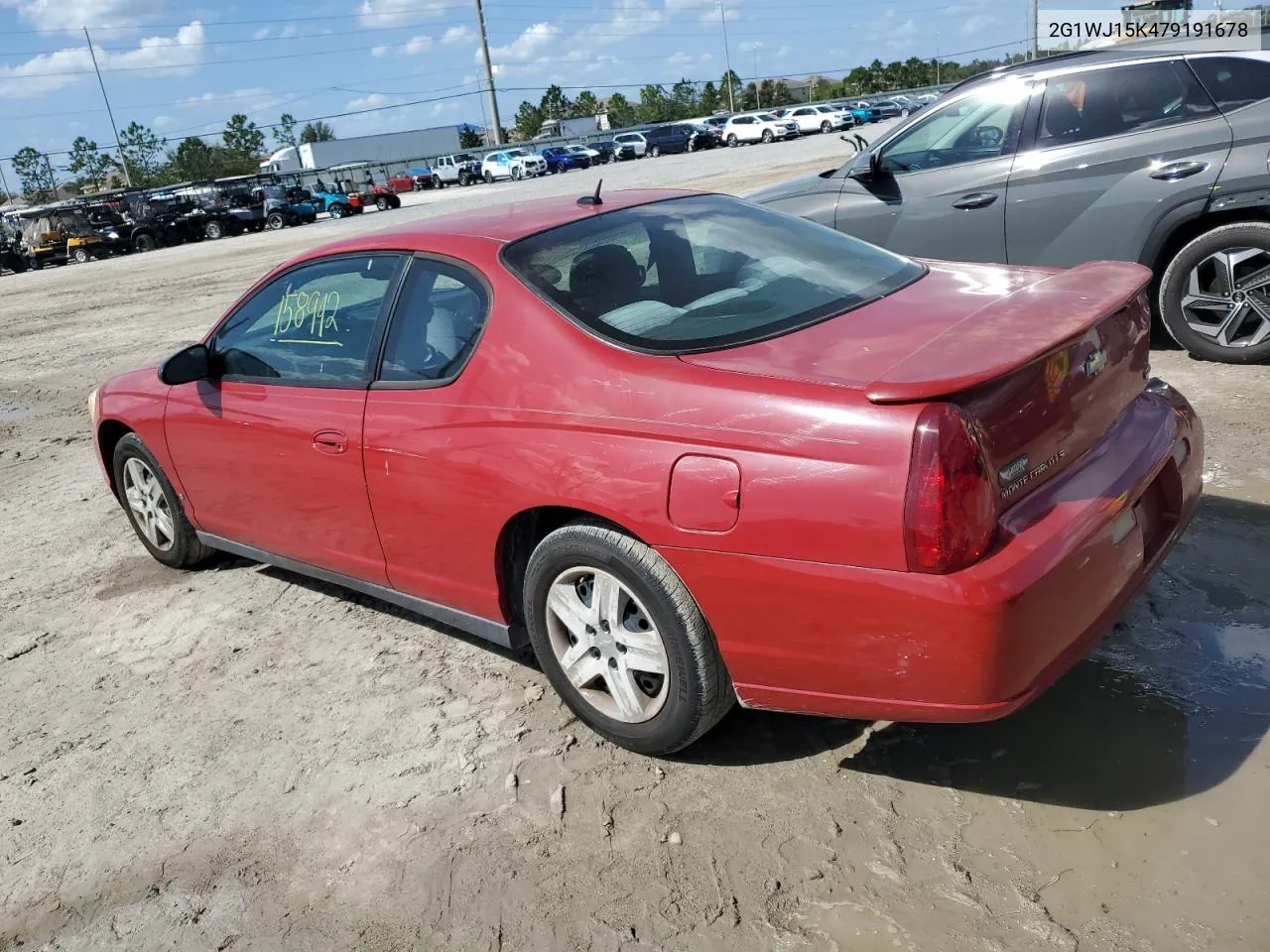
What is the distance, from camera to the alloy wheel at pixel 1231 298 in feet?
18.5

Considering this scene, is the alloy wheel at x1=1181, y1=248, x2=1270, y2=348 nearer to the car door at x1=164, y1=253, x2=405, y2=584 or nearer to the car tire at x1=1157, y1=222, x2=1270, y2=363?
the car tire at x1=1157, y1=222, x2=1270, y2=363

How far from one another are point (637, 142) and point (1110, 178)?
53189mm

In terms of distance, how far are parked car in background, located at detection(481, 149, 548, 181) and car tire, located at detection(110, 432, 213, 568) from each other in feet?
156

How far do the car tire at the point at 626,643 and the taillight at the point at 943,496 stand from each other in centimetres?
66

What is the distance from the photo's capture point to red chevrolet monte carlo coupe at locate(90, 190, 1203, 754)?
2.40 m

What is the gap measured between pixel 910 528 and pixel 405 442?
66.6 inches

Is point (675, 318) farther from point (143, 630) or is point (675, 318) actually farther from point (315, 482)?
point (143, 630)

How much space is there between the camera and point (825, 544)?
2.44 metres

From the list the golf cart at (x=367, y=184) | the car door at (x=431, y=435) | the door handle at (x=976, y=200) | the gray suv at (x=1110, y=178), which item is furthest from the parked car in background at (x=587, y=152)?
the car door at (x=431, y=435)

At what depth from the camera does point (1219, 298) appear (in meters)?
5.79

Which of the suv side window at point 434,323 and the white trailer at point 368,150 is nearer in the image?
the suv side window at point 434,323

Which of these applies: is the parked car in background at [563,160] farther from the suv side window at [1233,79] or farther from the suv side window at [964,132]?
the suv side window at [1233,79]

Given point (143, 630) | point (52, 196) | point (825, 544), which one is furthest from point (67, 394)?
point (52, 196)

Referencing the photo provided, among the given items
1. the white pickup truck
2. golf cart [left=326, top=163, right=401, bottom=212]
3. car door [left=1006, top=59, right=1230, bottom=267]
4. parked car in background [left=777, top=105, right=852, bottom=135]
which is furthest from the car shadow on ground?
parked car in background [left=777, top=105, right=852, bottom=135]
